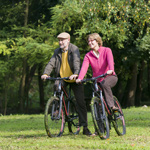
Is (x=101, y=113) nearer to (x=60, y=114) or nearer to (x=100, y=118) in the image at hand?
(x=100, y=118)

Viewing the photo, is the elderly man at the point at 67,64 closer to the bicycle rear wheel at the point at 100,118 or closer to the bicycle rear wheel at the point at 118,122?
the bicycle rear wheel at the point at 118,122

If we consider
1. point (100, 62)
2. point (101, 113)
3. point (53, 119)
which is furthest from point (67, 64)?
point (101, 113)

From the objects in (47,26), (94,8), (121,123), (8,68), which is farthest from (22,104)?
(121,123)

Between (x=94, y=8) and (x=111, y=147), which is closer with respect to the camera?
(x=111, y=147)

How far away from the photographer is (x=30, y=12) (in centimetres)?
2778

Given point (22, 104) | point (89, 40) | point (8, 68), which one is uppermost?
point (89, 40)

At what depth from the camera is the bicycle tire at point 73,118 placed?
7762 millimetres

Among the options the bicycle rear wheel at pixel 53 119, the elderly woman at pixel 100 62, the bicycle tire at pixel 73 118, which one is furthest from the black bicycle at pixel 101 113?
the bicycle tire at pixel 73 118

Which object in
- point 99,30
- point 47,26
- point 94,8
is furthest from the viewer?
point 47,26

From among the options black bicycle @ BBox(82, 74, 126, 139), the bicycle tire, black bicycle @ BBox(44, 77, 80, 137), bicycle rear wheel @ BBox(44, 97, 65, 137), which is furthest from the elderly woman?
the bicycle tire

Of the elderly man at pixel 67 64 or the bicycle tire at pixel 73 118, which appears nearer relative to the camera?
the elderly man at pixel 67 64

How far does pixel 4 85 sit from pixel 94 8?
1887 cm

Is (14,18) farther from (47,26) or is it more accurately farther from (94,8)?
(94,8)

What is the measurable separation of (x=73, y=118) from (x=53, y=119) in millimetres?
896
